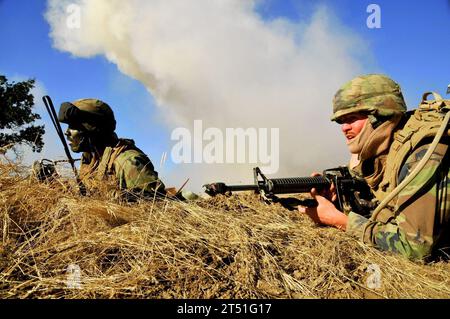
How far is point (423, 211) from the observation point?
9.84 ft

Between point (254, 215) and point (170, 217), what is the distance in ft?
4.66

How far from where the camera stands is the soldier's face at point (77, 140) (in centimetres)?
539

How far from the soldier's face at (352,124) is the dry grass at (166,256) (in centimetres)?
99

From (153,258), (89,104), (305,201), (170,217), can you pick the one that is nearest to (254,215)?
(305,201)

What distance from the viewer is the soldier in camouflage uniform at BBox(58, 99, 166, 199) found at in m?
4.82

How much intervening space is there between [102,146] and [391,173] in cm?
392

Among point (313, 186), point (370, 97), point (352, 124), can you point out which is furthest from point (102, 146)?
point (370, 97)

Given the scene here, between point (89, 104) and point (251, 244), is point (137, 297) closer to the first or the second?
point (251, 244)

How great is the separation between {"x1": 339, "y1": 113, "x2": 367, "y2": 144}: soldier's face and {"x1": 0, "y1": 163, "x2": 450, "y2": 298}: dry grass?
3.26 ft

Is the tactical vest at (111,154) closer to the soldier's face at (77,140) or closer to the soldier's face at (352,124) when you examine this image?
the soldier's face at (77,140)

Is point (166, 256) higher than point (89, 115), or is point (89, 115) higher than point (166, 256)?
point (89, 115)

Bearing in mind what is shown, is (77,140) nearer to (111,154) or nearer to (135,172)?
(111,154)

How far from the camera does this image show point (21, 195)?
10.8 feet

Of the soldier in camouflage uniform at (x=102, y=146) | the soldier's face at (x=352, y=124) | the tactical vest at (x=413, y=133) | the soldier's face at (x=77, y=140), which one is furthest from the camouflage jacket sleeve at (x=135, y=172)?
the tactical vest at (x=413, y=133)
